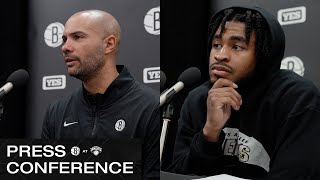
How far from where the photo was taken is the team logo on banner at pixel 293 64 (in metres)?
1.25

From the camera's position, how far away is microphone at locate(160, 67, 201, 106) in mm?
1405

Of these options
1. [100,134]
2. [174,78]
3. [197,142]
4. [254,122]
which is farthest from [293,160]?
[100,134]

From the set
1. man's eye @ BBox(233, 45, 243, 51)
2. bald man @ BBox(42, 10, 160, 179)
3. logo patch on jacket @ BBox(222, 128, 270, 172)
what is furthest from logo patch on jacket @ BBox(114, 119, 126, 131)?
man's eye @ BBox(233, 45, 243, 51)

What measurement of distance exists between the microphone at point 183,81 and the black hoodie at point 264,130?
4 centimetres

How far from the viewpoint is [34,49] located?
58.6 inches

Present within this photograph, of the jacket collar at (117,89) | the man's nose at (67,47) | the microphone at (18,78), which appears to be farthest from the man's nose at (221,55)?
the microphone at (18,78)

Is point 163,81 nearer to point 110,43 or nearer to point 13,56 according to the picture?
point 110,43

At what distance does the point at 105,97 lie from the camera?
4.80 ft

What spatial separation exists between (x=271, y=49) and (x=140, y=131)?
1.72ft

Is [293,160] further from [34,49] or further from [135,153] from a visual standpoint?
[34,49]

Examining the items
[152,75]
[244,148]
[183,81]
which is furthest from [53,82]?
[244,148]

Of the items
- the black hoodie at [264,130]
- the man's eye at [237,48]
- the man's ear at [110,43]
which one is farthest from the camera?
the man's ear at [110,43]

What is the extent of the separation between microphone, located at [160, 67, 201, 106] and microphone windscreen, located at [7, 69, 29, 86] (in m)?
0.49

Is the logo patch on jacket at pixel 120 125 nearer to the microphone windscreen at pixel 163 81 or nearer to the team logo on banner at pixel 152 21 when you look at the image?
the microphone windscreen at pixel 163 81
